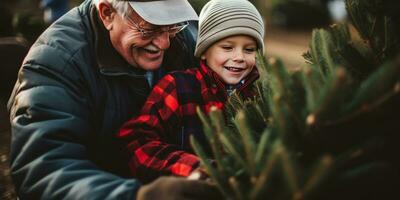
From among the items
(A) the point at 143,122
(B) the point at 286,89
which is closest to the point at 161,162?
(A) the point at 143,122

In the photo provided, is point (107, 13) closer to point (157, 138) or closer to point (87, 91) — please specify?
point (87, 91)

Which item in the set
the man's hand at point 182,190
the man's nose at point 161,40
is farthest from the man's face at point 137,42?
the man's hand at point 182,190

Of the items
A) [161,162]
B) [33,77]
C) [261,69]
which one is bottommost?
[161,162]

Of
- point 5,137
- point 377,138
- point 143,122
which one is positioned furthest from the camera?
point 5,137

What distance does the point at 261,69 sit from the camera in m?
2.31

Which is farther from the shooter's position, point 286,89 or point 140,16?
point 140,16

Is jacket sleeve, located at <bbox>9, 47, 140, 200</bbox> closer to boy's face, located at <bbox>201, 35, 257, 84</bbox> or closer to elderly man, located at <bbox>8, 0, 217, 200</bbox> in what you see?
elderly man, located at <bbox>8, 0, 217, 200</bbox>

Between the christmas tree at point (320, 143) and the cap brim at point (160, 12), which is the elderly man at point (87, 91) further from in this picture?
the christmas tree at point (320, 143)

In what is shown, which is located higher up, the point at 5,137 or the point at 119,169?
the point at 119,169

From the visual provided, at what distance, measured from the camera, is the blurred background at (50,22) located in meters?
4.10

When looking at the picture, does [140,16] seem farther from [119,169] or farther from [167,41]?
[119,169]

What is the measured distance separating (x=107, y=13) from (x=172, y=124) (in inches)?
29.4

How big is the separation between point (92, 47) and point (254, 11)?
3.21 feet

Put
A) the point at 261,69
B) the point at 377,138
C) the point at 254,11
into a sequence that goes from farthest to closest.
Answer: the point at 254,11
the point at 261,69
the point at 377,138
